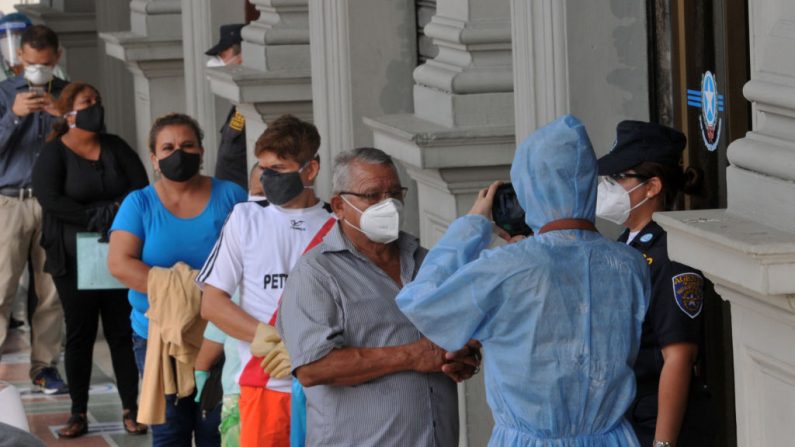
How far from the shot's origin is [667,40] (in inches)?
210

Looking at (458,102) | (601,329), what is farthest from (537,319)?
(458,102)

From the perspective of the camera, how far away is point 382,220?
14.9 feet

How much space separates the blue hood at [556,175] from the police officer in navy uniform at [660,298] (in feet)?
1.83

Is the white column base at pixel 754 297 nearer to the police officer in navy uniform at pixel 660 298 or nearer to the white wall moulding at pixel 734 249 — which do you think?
the white wall moulding at pixel 734 249

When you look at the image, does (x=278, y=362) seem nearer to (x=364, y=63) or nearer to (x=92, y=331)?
(x=364, y=63)

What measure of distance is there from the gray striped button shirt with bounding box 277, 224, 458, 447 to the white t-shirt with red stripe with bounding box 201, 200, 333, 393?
93cm

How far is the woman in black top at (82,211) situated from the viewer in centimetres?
805

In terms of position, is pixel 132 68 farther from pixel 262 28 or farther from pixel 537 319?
pixel 537 319

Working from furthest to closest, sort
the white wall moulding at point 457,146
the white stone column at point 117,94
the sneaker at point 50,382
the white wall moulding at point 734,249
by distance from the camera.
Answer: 1. the white stone column at point 117,94
2. the sneaker at point 50,382
3. the white wall moulding at point 457,146
4. the white wall moulding at point 734,249

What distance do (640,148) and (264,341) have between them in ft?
4.80

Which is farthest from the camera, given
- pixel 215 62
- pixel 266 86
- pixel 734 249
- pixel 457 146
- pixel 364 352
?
pixel 215 62

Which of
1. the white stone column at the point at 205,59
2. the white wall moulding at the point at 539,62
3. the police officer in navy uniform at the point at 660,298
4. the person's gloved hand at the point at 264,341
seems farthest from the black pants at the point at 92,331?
the police officer in navy uniform at the point at 660,298

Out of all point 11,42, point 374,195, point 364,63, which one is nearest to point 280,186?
point 374,195

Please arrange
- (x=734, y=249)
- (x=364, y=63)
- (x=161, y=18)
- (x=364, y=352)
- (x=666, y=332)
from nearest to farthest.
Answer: (x=734, y=249) → (x=666, y=332) → (x=364, y=352) → (x=364, y=63) → (x=161, y=18)
